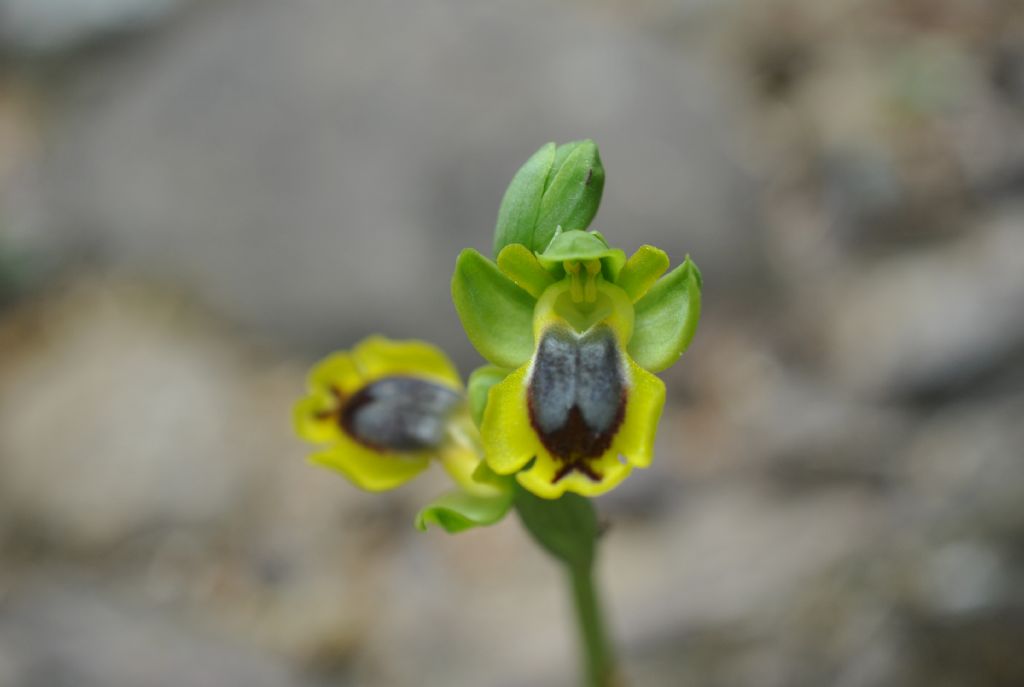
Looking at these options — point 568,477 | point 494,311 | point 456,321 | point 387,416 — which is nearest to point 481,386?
point 494,311

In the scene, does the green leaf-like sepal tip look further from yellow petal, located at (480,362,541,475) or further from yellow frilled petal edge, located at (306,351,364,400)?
yellow frilled petal edge, located at (306,351,364,400)

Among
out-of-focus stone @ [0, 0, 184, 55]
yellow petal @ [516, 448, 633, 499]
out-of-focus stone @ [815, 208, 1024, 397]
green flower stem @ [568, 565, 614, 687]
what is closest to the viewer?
yellow petal @ [516, 448, 633, 499]

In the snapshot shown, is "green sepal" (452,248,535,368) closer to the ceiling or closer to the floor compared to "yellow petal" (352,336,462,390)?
closer to the floor

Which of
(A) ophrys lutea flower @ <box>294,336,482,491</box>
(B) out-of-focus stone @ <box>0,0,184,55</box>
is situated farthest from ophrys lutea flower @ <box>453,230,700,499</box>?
(B) out-of-focus stone @ <box>0,0,184,55</box>

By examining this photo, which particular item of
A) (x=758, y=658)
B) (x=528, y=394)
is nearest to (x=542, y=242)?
(x=528, y=394)

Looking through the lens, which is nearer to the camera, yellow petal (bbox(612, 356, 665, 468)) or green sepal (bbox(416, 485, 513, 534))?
yellow petal (bbox(612, 356, 665, 468))

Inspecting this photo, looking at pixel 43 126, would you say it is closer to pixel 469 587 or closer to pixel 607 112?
pixel 607 112
